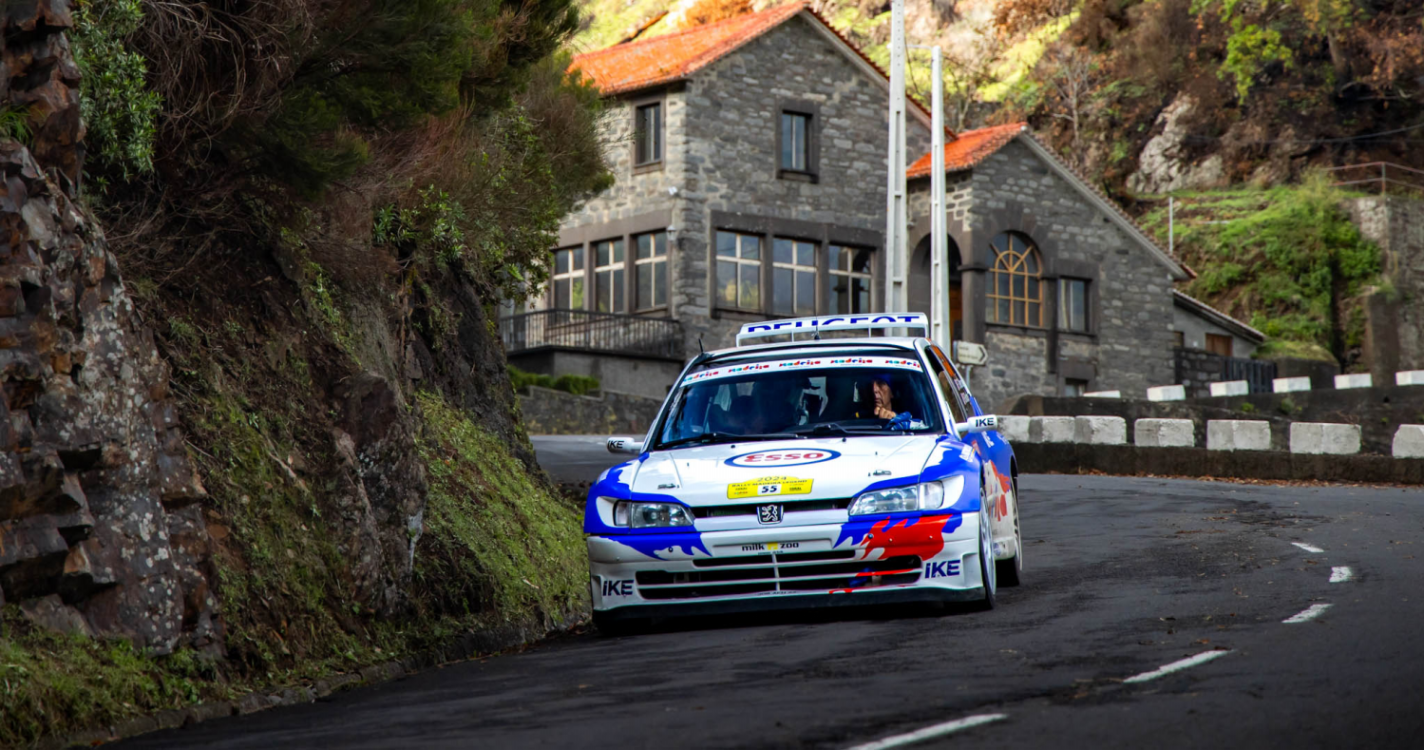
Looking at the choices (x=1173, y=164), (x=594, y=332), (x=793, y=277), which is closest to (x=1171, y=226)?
(x=1173, y=164)

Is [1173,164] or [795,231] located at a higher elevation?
[1173,164]

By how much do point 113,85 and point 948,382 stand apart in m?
5.90

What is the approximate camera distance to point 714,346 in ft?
151

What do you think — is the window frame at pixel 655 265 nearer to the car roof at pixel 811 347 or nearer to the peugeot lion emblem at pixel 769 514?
the car roof at pixel 811 347

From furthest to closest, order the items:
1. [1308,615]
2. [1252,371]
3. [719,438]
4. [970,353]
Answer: [1252,371] → [970,353] → [719,438] → [1308,615]

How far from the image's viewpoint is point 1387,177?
63.7 metres

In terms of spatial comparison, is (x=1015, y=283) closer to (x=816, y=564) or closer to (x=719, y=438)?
(x=719, y=438)

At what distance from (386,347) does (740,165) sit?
109 feet

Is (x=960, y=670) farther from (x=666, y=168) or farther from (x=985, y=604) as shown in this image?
(x=666, y=168)

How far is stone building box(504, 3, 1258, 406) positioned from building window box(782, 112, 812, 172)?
0.18 feet

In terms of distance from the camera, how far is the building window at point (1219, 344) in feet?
190

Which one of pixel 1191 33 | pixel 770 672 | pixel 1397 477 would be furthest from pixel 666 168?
pixel 770 672

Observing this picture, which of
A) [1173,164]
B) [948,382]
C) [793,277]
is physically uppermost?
[1173,164]

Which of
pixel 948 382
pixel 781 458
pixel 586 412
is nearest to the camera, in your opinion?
pixel 781 458
